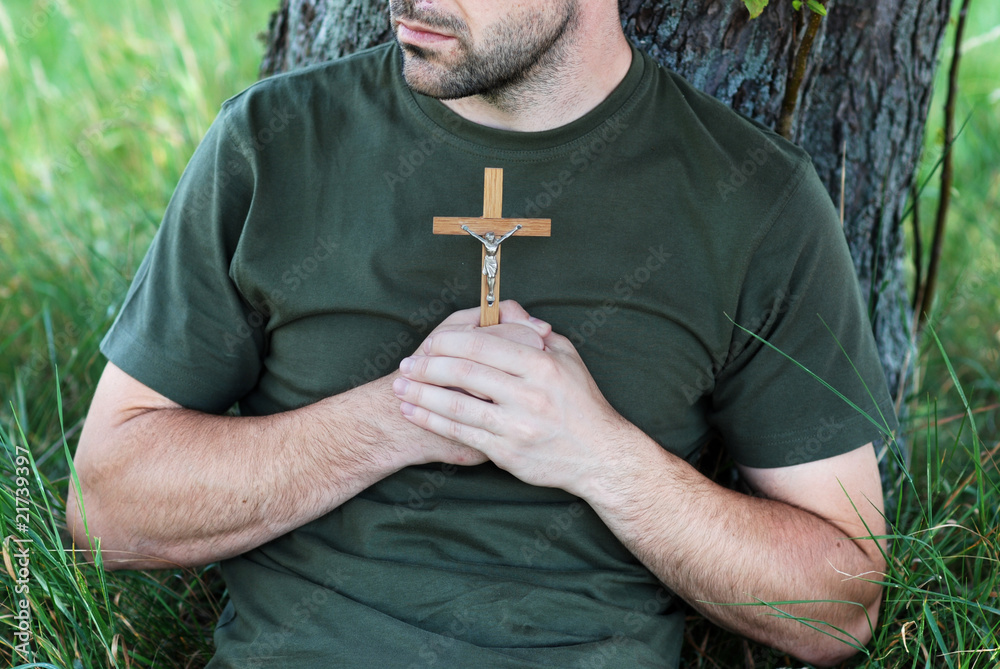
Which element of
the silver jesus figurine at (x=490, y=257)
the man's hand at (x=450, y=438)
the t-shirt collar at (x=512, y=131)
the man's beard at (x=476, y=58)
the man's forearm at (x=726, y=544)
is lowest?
the man's forearm at (x=726, y=544)

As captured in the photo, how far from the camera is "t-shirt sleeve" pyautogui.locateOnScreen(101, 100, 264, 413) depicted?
186 cm

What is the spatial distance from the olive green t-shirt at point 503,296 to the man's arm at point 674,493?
3.6 inches

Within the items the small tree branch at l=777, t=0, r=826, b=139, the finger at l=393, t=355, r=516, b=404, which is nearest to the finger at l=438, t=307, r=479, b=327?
the finger at l=393, t=355, r=516, b=404

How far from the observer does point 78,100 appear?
456cm

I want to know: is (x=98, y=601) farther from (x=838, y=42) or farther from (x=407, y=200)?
(x=838, y=42)

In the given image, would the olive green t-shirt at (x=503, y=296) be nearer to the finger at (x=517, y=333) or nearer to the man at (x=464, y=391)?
the man at (x=464, y=391)

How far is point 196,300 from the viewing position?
1.87 meters

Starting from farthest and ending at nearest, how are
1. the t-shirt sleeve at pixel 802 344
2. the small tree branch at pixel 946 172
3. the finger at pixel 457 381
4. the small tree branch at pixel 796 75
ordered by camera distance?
1. the small tree branch at pixel 946 172
2. the small tree branch at pixel 796 75
3. the t-shirt sleeve at pixel 802 344
4. the finger at pixel 457 381

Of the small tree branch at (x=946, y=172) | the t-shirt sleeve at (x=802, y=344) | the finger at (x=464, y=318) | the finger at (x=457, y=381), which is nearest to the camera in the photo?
the finger at (x=457, y=381)

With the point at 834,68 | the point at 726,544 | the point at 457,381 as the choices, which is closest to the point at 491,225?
the point at 457,381

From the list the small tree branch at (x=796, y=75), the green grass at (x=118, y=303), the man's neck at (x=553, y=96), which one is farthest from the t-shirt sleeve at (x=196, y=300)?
the small tree branch at (x=796, y=75)

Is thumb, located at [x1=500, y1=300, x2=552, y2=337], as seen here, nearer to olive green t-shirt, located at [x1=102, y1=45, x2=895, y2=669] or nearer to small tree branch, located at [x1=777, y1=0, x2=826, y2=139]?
olive green t-shirt, located at [x1=102, y1=45, x2=895, y2=669]

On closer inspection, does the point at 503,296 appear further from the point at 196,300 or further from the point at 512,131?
the point at 196,300

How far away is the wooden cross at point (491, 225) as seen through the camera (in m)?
1.72
